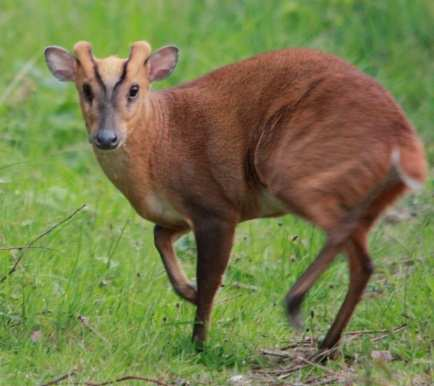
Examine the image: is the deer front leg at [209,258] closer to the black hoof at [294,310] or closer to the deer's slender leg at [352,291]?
the deer's slender leg at [352,291]

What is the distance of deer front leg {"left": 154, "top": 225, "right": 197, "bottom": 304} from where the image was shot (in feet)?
22.1

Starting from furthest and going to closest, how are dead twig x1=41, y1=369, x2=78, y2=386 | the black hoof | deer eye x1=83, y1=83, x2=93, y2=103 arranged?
deer eye x1=83, y1=83, x2=93, y2=103
the black hoof
dead twig x1=41, y1=369, x2=78, y2=386

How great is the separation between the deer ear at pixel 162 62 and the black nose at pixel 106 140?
2.45 ft

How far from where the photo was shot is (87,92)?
21.5ft

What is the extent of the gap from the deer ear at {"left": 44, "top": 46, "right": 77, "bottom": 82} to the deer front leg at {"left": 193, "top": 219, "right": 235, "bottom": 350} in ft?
3.51

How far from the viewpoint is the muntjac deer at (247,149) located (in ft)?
19.8

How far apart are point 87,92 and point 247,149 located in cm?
85

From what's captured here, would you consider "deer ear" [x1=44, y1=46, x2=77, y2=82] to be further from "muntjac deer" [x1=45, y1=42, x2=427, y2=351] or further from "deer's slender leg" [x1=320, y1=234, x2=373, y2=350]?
"deer's slender leg" [x1=320, y1=234, x2=373, y2=350]

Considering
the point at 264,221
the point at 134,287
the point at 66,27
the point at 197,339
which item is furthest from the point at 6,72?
the point at 197,339

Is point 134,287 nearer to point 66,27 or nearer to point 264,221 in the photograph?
point 264,221

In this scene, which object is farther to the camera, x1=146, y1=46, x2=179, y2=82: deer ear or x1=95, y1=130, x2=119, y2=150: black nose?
x1=146, y1=46, x2=179, y2=82: deer ear

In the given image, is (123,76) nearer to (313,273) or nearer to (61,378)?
(313,273)

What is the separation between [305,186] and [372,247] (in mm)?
1759

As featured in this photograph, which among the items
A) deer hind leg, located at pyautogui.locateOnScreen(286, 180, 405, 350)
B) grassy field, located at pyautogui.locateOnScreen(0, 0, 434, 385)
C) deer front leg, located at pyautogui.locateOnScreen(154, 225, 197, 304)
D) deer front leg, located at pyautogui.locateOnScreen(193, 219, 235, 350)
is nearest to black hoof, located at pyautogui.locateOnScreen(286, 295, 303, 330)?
deer hind leg, located at pyautogui.locateOnScreen(286, 180, 405, 350)
